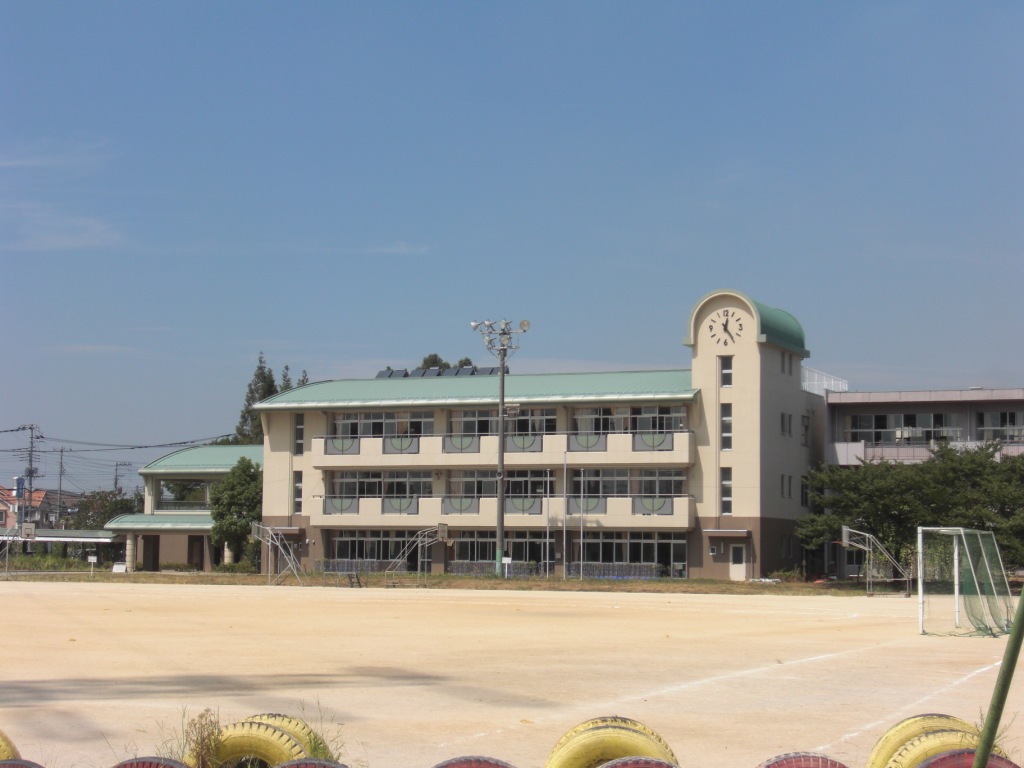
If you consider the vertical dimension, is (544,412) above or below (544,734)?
above

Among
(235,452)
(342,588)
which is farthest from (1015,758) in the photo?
(235,452)

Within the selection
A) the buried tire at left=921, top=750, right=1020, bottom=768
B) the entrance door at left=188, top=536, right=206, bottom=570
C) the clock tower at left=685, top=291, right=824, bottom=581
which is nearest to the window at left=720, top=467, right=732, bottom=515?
the clock tower at left=685, top=291, right=824, bottom=581

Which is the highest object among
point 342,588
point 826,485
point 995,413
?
point 995,413

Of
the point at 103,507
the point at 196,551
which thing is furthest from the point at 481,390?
the point at 103,507

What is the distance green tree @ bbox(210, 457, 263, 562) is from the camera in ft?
250

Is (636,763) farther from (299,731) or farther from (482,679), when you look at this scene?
(482,679)

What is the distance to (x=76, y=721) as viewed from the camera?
12.5m

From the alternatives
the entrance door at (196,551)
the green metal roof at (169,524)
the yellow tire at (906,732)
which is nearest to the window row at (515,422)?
the green metal roof at (169,524)

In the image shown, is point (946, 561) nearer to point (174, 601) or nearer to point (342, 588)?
point (174, 601)

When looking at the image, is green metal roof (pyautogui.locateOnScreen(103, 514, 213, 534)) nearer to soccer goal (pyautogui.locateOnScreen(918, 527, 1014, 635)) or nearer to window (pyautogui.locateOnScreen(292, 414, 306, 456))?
window (pyautogui.locateOnScreen(292, 414, 306, 456))

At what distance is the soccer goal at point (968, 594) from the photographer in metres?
26.6

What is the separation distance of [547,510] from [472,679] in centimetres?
4984

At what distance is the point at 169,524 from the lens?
260 ft

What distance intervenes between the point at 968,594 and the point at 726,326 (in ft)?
124
